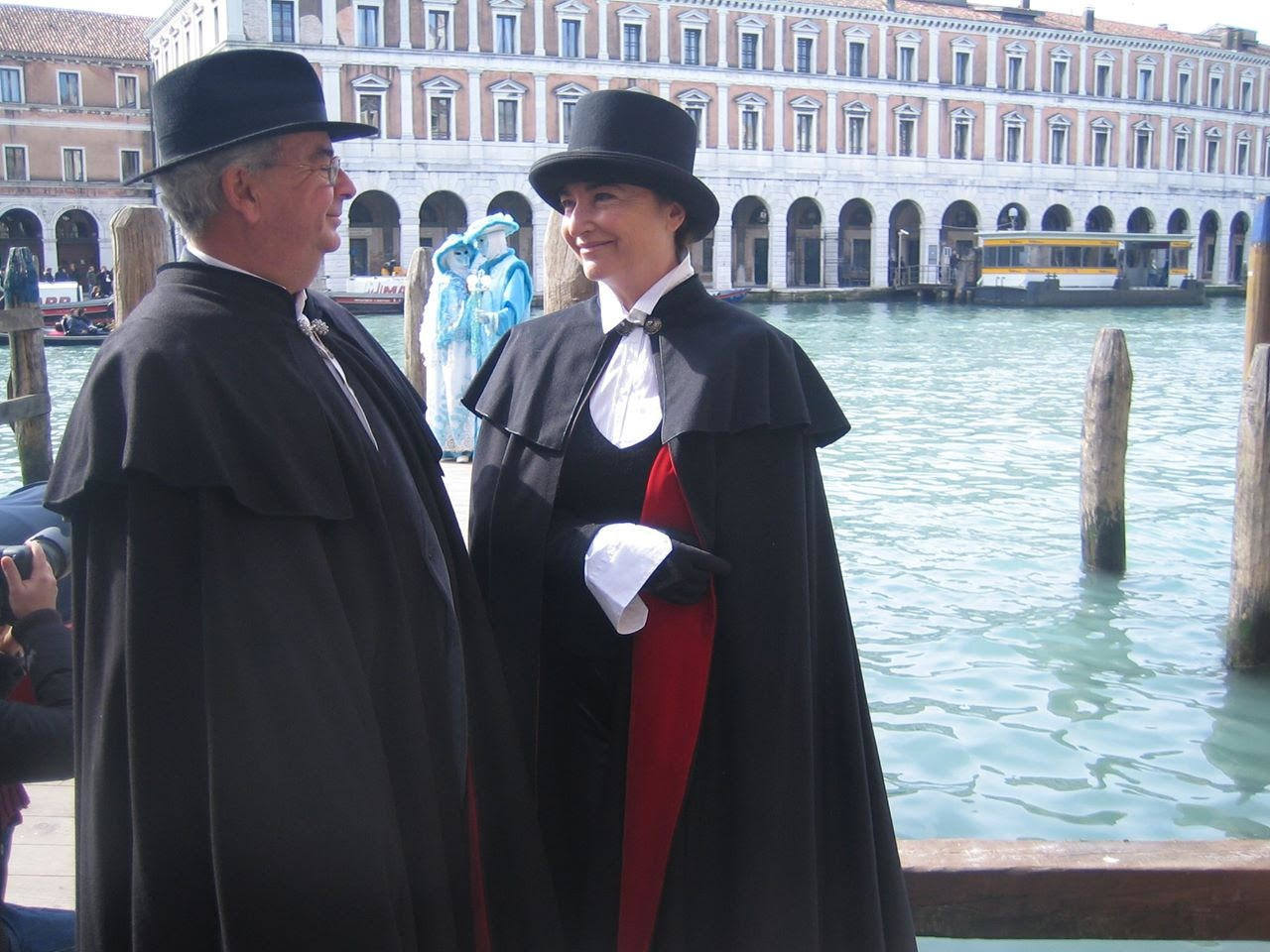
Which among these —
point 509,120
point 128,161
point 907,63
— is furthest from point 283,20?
point 907,63

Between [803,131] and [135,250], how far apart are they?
3853 centimetres

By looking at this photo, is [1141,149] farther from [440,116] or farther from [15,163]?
[15,163]

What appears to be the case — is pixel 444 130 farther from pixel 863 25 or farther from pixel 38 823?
pixel 38 823

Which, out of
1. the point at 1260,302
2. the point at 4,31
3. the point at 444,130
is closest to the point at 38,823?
the point at 1260,302

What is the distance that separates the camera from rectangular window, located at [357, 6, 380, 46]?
3594 cm

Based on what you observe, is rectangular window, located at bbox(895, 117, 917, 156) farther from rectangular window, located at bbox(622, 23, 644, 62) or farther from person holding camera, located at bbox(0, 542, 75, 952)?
person holding camera, located at bbox(0, 542, 75, 952)

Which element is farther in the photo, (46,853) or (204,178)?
(46,853)

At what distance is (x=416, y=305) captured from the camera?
30.6 ft

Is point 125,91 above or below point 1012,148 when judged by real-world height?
above

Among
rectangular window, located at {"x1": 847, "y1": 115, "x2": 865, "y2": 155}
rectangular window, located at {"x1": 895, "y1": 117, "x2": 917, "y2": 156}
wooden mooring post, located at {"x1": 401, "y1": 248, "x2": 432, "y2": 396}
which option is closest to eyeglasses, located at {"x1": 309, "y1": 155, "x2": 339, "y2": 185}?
wooden mooring post, located at {"x1": 401, "y1": 248, "x2": 432, "y2": 396}

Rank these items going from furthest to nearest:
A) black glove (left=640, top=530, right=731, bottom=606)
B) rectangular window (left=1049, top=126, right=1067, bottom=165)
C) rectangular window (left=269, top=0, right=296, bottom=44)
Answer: rectangular window (left=1049, top=126, right=1067, bottom=165)
rectangular window (left=269, top=0, right=296, bottom=44)
black glove (left=640, top=530, right=731, bottom=606)

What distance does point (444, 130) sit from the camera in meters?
37.2

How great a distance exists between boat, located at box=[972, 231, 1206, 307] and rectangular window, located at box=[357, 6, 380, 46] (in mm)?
17847

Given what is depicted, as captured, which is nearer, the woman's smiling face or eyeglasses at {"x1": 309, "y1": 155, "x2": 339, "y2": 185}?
eyeglasses at {"x1": 309, "y1": 155, "x2": 339, "y2": 185}
